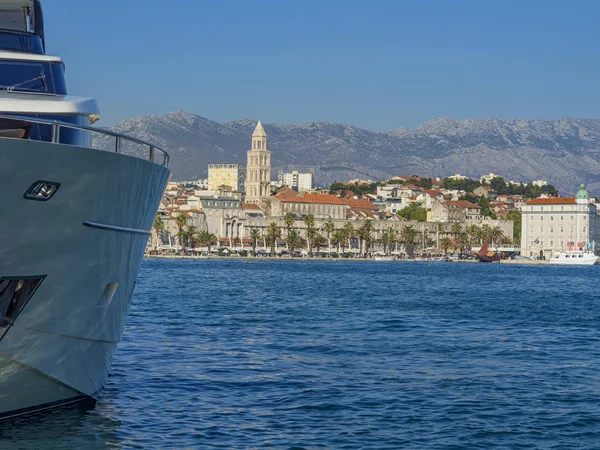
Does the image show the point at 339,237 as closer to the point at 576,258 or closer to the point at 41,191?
the point at 576,258

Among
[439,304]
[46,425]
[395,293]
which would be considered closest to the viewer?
[46,425]

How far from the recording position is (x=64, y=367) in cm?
1723

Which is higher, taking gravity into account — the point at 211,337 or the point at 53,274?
the point at 53,274

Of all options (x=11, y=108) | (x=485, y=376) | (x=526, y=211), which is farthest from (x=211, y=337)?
(x=526, y=211)

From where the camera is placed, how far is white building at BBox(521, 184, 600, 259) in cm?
19150

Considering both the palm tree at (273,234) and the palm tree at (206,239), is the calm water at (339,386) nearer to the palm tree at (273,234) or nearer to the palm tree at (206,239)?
the palm tree at (273,234)

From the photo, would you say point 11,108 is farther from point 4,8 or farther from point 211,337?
point 211,337

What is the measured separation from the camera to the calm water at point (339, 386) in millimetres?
17609

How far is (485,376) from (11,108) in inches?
509

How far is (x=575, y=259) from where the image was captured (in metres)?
172

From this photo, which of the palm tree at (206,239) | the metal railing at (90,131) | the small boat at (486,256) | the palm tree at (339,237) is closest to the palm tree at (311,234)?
the palm tree at (339,237)

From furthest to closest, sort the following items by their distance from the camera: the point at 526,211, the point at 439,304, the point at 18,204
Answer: the point at 526,211 < the point at 439,304 < the point at 18,204

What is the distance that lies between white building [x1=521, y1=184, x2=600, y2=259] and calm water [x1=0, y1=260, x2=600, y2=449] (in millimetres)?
153792

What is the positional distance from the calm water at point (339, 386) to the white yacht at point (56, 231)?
0.96m
